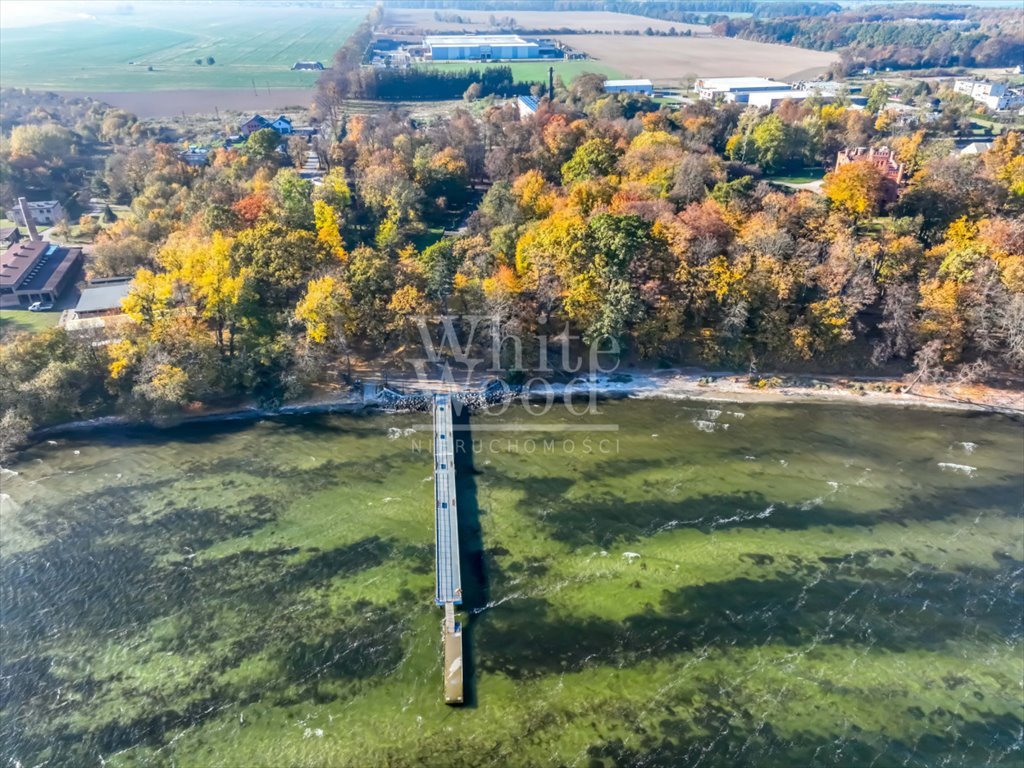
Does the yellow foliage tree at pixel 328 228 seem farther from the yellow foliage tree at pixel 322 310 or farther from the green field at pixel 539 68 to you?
the green field at pixel 539 68

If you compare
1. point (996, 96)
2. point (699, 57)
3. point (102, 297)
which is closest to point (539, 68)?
point (699, 57)

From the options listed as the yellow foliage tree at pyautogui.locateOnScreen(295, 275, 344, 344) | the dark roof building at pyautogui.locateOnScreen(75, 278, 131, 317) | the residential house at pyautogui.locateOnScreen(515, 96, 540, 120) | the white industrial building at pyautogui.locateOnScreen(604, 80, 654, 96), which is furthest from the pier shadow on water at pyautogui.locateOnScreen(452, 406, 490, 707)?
the white industrial building at pyautogui.locateOnScreen(604, 80, 654, 96)

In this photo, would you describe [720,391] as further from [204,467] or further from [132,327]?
[132,327]

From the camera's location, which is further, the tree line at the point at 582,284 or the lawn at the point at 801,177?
the lawn at the point at 801,177

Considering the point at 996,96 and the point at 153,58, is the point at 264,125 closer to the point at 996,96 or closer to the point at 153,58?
the point at 153,58

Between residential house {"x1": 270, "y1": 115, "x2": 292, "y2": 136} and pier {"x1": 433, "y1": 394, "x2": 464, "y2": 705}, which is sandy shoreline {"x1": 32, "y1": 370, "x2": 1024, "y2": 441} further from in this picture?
residential house {"x1": 270, "y1": 115, "x2": 292, "y2": 136}

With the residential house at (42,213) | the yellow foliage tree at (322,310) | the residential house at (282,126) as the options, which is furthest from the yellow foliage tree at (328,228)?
the residential house at (282,126)

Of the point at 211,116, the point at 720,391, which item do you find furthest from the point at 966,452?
the point at 211,116

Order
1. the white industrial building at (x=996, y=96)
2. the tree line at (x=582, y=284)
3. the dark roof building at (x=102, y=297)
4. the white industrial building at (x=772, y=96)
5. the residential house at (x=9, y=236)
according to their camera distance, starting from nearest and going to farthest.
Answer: the tree line at (x=582, y=284) < the dark roof building at (x=102, y=297) < the residential house at (x=9, y=236) < the white industrial building at (x=772, y=96) < the white industrial building at (x=996, y=96)
